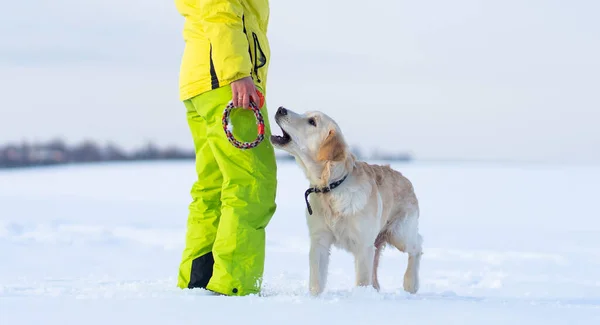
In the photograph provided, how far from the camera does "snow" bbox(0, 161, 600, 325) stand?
135 inches

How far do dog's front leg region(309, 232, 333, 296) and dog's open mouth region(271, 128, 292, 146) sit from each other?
642 millimetres

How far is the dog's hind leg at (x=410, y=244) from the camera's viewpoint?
5172 mm

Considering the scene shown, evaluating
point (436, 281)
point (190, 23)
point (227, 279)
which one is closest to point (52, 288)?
point (227, 279)

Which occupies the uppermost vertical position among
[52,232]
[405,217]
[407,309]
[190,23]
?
[190,23]

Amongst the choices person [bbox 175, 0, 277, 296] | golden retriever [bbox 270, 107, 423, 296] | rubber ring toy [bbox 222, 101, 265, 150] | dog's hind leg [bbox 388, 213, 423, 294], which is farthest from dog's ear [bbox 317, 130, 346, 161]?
dog's hind leg [bbox 388, 213, 423, 294]

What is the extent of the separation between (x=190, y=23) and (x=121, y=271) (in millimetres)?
2930

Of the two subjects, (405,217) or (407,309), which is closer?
(407,309)

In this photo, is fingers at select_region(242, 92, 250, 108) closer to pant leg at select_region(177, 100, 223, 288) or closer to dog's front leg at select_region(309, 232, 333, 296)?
pant leg at select_region(177, 100, 223, 288)

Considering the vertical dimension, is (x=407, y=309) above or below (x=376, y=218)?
below

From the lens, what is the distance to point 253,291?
429 cm

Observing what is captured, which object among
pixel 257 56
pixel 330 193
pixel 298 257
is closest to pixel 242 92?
pixel 257 56

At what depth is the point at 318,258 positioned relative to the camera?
4.44m

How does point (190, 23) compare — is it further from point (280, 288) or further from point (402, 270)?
point (402, 270)

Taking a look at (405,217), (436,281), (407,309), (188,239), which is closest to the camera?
(407,309)
